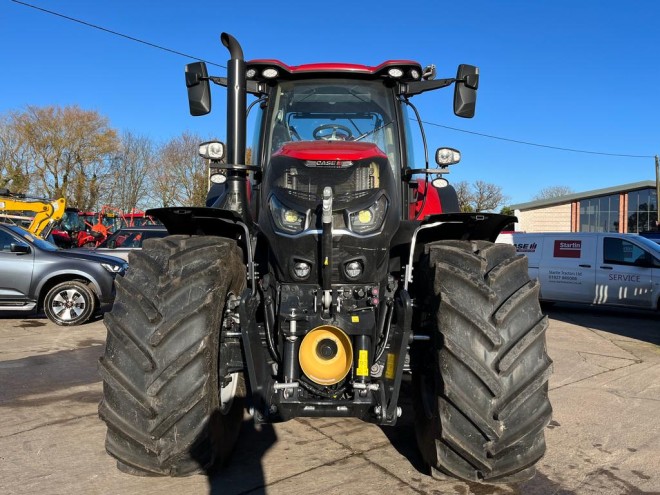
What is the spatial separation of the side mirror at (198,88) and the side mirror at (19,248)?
7331mm

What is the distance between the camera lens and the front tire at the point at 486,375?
9.96 feet

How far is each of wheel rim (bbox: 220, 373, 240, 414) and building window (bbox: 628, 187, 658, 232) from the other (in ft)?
138

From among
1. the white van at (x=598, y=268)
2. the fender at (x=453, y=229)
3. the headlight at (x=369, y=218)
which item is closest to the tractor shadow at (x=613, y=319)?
the white van at (x=598, y=268)

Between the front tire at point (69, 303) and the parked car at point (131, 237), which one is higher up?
the parked car at point (131, 237)

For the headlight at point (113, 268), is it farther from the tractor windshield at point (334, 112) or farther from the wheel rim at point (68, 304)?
the tractor windshield at point (334, 112)

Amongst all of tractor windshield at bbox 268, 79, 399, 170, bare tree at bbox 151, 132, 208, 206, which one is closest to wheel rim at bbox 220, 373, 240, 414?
tractor windshield at bbox 268, 79, 399, 170

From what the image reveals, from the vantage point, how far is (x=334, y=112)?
4363 millimetres

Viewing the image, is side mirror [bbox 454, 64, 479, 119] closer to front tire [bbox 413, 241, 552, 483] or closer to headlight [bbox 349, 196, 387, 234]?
headlight [bbox 349, 196, 387, 234]

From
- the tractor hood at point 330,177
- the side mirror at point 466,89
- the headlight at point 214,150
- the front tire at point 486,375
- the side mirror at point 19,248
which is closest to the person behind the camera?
the front tire at point 486,375

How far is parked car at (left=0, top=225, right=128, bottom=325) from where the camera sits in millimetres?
9945

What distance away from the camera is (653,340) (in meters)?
9.21

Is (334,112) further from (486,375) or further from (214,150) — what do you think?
(486,375)

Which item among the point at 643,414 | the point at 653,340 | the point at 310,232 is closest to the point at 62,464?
the point at 310,232

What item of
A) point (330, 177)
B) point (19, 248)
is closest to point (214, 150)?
point (330, 177)
